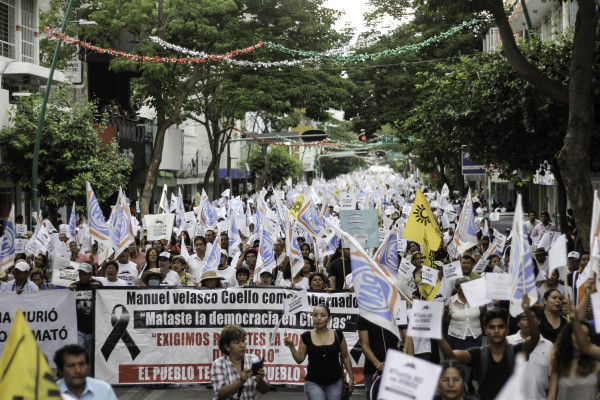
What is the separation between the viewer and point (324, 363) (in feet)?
24.3

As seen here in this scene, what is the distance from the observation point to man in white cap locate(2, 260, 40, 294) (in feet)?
35.5

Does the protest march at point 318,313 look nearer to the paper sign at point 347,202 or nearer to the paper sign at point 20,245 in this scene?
the paper sign at point 20,245

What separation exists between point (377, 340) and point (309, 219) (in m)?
8.64

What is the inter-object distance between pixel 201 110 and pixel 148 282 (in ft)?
90.1

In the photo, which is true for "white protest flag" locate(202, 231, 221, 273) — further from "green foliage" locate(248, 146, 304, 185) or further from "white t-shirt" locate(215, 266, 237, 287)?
"green foliage" locate(248, 146, 304, 185)

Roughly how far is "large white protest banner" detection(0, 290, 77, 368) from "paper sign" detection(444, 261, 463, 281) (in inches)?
168

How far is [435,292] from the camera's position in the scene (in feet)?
31.7

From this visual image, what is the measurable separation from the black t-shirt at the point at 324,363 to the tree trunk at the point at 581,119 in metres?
5.75

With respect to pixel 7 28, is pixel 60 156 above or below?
below

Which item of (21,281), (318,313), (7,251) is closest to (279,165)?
(7,251)

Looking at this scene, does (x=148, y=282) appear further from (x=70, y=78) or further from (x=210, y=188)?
(x=210, y=188)

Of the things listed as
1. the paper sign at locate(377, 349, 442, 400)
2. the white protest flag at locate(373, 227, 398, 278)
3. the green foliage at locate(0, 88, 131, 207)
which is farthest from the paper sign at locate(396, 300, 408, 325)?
the green foliage at locate(0, 88, 131, 207)

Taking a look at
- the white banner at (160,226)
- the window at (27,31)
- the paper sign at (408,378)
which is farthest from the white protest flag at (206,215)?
the paper sign at (408,378)

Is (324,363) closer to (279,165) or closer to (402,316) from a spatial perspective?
(402,316)
